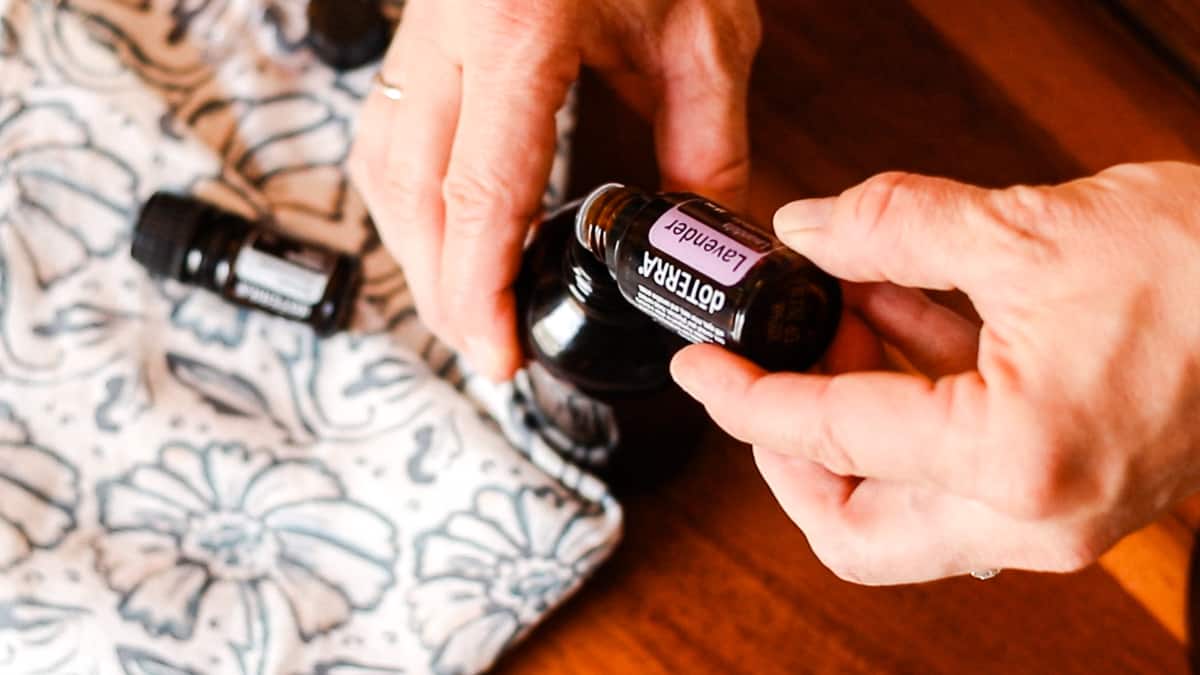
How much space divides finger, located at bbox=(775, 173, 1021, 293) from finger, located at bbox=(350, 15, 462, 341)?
0.75 ft

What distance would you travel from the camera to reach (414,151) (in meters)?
0.57

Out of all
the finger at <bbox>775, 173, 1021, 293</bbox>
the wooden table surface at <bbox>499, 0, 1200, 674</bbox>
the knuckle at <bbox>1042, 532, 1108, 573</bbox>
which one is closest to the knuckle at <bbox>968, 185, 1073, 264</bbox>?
the finger at <bbox>775, 173, 1021, 293</bbox>

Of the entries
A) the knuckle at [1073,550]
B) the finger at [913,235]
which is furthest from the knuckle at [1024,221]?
the knuckle at [1073,550]

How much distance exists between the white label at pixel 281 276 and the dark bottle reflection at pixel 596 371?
141mm

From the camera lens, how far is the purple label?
0.39 meters

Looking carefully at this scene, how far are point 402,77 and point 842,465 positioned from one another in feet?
1.10

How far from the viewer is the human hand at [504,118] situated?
52cm

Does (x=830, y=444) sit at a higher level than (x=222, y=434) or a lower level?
higher

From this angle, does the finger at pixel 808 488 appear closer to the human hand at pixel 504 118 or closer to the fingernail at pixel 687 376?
the fingernail at pixel 687 376

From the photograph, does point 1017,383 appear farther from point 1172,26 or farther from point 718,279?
point 1172,26

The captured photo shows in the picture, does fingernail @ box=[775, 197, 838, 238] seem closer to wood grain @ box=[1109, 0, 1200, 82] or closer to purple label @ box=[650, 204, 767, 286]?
purple label @ box=[650, 204, 767, 286]

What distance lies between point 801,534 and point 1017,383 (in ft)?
1.07

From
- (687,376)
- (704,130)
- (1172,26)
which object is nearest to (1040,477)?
(687,376)

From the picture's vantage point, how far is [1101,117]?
2.37 feet
